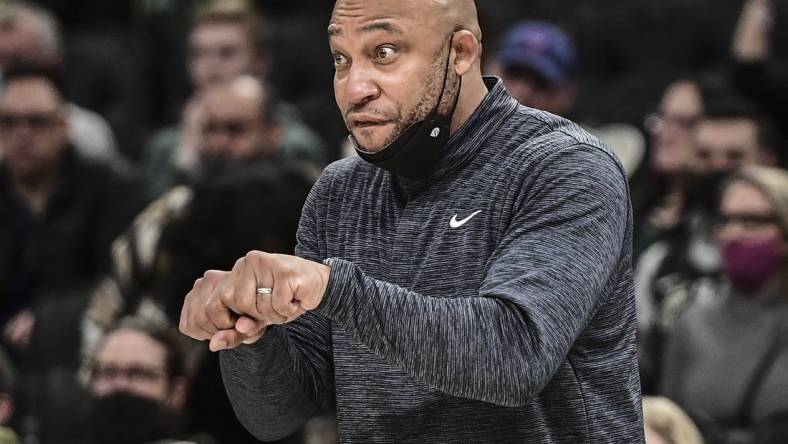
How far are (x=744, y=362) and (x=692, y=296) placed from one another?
0.44 meters

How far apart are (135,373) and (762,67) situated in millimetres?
2747

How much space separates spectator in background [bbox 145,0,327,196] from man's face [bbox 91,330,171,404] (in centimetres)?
163

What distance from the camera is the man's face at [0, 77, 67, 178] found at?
5.76 meters

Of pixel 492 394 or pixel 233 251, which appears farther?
pixel 233 251

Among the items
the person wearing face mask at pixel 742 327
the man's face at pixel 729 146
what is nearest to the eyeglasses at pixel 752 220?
the person wearing face mask at pixel 742 327

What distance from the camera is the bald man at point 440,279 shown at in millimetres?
1828

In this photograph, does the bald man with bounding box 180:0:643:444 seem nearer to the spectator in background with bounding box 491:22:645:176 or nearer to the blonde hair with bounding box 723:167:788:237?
the blonde hair with bounding box 723:167:788:237

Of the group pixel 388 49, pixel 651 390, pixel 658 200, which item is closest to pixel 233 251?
pixel 651 390

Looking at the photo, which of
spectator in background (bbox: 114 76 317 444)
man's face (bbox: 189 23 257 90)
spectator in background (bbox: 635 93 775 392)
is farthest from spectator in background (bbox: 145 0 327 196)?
spectator in background (bbox: 635 93 775 392)

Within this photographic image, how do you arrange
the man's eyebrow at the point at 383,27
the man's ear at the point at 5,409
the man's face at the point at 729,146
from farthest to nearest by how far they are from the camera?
the man's face at the point at 729,146
the man's ear at the point at 5,409
the man's eyebrow at the point at 383,27

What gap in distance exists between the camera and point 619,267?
2.06 m

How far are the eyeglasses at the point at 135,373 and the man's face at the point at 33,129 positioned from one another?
153cm

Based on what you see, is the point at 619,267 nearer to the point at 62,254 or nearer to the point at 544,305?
the point at 544,305

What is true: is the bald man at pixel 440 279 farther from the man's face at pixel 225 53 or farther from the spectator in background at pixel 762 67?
the man's face at pixel 225 53
